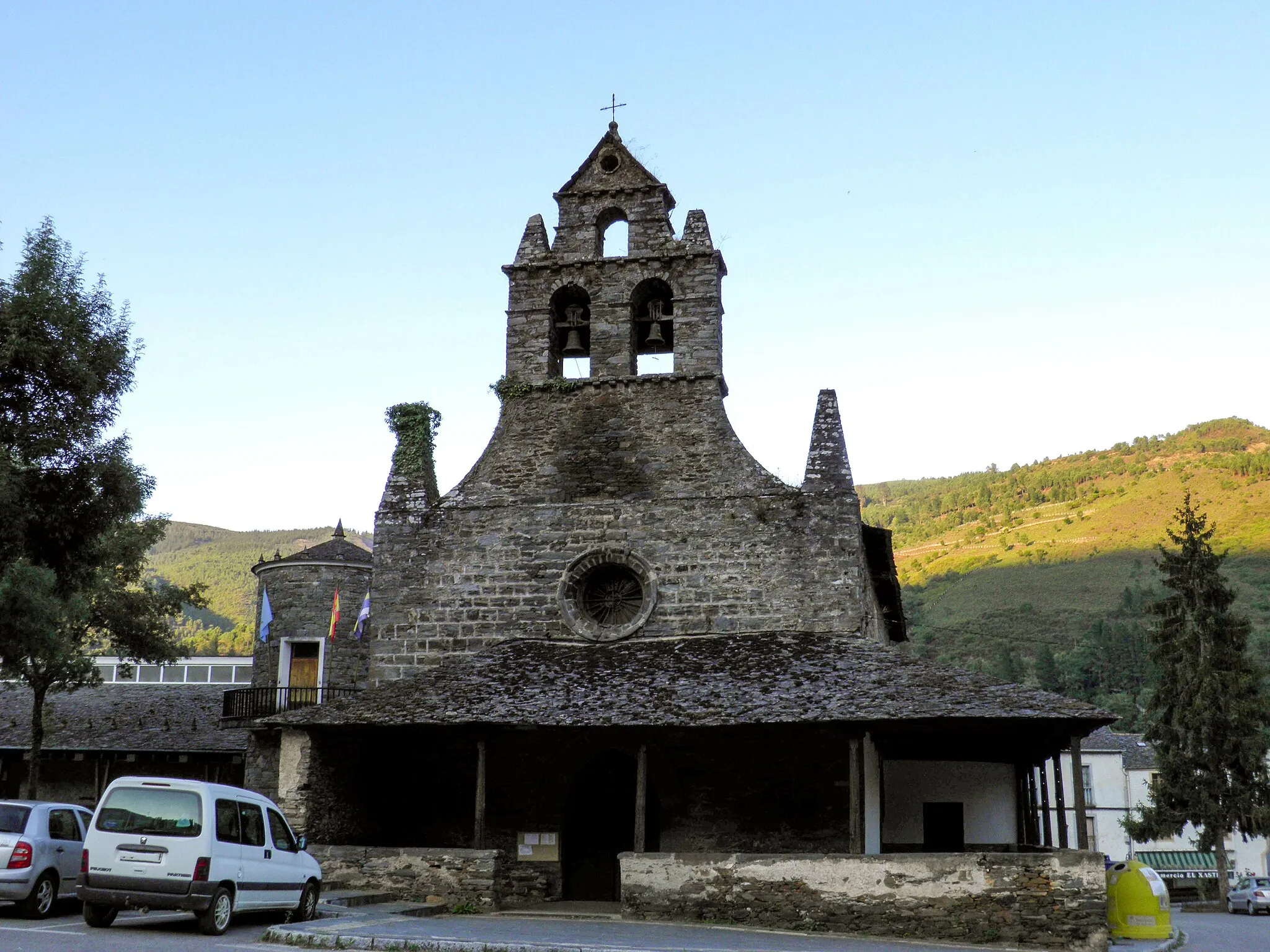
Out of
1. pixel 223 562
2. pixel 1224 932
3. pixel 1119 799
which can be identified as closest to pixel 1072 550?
pixel 1119 799

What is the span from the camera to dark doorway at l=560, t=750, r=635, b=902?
57.6 feet

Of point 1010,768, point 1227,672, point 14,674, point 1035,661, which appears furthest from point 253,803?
point 1035,661

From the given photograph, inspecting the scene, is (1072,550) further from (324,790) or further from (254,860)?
(254,860)

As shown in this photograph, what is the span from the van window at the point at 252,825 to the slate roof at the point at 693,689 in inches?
129

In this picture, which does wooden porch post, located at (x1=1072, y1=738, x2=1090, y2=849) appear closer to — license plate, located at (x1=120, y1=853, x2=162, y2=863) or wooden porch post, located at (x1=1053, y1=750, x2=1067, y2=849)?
wooden porch post, located at (x1=1053, y1=750, x2=1067, y2=849)

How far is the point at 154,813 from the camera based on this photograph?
11.4 m

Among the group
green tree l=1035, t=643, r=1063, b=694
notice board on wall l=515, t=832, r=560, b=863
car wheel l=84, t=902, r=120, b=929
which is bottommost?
car wheel l=84, t=902, r=120, b=929

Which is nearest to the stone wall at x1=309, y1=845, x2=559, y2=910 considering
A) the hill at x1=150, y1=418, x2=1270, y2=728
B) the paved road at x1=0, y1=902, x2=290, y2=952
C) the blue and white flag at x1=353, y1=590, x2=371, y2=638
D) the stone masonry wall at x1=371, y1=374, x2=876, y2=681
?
the paved road at x1=0, y1=902, x2=290, y2=952

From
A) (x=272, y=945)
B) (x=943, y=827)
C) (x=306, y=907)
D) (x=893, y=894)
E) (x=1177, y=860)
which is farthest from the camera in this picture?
(x=1177, y=860)

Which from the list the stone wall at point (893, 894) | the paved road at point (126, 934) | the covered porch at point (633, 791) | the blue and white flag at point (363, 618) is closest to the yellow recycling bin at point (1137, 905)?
the covered porch at point (633, 791)

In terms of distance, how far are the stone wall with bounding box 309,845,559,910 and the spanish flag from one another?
7923 mm

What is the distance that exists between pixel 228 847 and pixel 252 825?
62 centimetres

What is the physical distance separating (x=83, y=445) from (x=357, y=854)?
6408mm

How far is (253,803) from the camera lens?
12.4m
